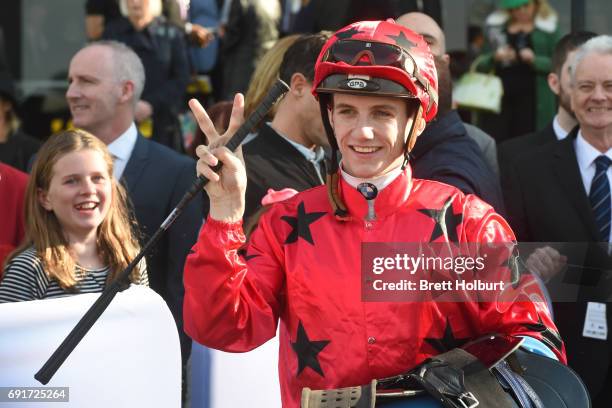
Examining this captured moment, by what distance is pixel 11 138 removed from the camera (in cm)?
712

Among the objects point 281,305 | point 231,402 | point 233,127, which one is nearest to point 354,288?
point 281,305

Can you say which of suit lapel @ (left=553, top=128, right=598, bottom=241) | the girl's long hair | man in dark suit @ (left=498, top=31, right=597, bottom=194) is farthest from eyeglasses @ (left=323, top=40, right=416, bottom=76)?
man in dark suit @ (left=498, top=31, right=597, bottom=194)

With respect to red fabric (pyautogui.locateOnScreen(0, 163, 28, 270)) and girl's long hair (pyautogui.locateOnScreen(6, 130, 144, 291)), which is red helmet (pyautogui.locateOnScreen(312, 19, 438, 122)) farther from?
red fabric (pyautogui.locateOnScreen(0, 163, 28, 270))

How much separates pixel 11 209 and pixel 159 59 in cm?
255

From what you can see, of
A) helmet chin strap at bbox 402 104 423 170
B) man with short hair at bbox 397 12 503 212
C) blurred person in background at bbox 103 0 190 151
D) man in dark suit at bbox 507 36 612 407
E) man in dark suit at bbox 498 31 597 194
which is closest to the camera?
helmet chin strap at bbox 402 104 423 170

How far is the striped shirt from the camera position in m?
4.31

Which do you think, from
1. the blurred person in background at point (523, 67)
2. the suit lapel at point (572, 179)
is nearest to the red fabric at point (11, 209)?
the suit lapel at point (572, 179)

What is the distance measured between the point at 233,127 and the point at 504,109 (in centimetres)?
494

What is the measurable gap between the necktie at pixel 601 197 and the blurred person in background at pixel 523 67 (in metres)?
2.32

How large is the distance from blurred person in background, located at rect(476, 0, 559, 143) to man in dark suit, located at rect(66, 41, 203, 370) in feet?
8.97

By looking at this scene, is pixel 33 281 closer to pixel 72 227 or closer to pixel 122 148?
pixel 72 227

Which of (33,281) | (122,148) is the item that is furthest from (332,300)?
(122,148)

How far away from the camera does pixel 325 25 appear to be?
25.3 feet

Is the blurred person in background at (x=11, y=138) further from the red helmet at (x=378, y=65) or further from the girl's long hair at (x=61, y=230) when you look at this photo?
the red helmet at (x=378, y=65)
